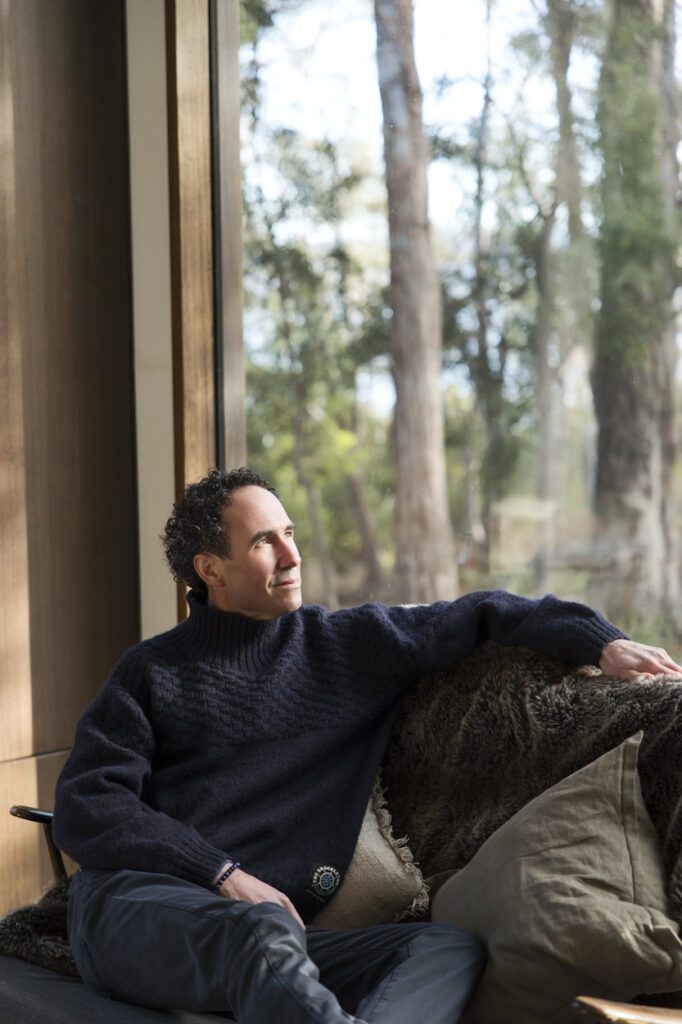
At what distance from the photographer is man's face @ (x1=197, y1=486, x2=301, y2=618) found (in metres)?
2.22

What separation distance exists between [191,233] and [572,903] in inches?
85.0

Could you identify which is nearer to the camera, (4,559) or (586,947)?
(586,947)

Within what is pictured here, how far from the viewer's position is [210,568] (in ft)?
7.45

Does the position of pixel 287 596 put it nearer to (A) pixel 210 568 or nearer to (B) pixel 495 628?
(A) pixel 210 568

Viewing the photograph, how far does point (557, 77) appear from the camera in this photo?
5422mm

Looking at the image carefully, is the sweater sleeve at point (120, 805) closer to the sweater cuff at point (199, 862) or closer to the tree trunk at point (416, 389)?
the sweater cuff at point (199, 862)

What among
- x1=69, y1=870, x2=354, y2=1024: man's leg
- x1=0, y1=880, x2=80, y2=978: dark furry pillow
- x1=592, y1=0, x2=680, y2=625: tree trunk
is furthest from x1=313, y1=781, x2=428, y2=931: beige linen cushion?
x1=592, y1=0, x2=680, y2=625: tree trunk

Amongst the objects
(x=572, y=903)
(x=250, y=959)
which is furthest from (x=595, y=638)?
(x=250, y=959)

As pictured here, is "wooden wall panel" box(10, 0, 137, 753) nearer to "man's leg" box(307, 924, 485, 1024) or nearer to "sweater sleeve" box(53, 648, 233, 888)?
"sweater sleeve" box(53, 648, 233, 888)

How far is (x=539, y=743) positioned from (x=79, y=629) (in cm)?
161

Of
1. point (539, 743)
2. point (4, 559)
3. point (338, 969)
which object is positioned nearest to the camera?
point (338, 969)

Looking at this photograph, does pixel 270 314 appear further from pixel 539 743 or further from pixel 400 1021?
pixel 400 1021

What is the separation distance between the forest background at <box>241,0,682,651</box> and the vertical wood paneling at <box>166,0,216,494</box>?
Result: 2.33 meters

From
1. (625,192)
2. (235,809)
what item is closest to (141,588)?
(235,809)
